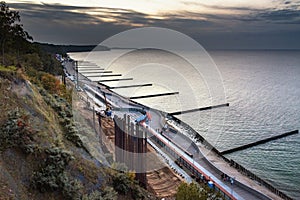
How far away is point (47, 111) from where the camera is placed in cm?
1720

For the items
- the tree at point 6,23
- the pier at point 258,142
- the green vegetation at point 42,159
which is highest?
the tree at point 6,23

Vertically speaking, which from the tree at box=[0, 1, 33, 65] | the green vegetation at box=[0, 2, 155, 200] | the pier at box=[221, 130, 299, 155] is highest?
the tree at box=[0, 1, 33, 65]

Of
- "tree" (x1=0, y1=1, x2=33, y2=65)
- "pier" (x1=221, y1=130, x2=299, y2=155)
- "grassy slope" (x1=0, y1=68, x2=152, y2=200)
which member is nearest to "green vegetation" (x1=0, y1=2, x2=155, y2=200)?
"grassy slope" (x1=0, y1=68, x2=152, y2=200)

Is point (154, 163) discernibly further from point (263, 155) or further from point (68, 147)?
point (263, 155)

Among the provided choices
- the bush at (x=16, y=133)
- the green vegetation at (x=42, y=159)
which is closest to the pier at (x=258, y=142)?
the green vegetation at (x=42, y=159)

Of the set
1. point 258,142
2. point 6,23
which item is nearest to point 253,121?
point 258,142

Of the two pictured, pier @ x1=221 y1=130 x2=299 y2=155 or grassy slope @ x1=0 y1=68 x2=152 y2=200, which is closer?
grassy slope @ x1=0 y1=68 x2=152 y2=200

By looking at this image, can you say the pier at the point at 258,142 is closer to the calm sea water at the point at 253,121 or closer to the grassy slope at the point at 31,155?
the calm sea water at the point at 253,121

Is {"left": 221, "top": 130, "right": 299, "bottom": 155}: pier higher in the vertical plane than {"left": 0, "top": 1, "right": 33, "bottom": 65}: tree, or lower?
lower

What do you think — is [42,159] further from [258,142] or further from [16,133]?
[258,142]

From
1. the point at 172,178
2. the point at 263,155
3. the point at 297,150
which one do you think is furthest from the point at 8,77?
the point at 297,150

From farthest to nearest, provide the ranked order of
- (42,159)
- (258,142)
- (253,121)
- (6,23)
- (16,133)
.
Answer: (253,121) → (258,142) → (6,23) → (42,159) → (16,133)

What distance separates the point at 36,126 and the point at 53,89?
12.6 meters

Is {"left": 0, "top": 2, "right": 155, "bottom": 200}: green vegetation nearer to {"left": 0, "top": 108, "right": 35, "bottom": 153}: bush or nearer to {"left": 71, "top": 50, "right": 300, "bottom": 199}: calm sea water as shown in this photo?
{"left": 0, "top": 108, "right": 35, "bottom": 153}: bush
